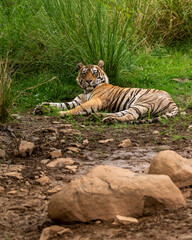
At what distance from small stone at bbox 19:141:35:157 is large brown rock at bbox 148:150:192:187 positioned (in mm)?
1483

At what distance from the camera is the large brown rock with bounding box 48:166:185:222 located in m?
2.56

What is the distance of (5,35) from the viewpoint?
7656 millimetres

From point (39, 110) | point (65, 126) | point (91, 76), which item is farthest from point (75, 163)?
point (91, 76)

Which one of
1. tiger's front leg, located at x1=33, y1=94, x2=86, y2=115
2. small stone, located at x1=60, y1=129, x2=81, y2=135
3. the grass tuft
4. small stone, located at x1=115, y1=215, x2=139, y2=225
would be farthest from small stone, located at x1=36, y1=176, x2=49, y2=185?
tiger's front leg, located at x1=33, y1=94, x2=86, y2=115

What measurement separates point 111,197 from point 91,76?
→ 426cm

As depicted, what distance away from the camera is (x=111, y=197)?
8.56 feet

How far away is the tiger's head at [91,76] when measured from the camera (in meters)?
6.69

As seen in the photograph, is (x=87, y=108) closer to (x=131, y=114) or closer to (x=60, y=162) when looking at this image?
(x=131, y=114)

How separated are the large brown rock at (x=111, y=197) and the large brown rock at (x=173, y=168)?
0.35 metres

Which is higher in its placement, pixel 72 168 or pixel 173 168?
pixel 173 168

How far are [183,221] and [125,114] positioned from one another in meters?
3.37

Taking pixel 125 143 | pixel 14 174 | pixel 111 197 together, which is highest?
pixel 111 197

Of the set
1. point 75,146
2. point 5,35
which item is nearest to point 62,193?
point 75,146

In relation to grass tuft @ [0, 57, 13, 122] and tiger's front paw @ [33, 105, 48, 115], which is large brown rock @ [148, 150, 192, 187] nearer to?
grass tuft @ [0, 57, 13, 122]
